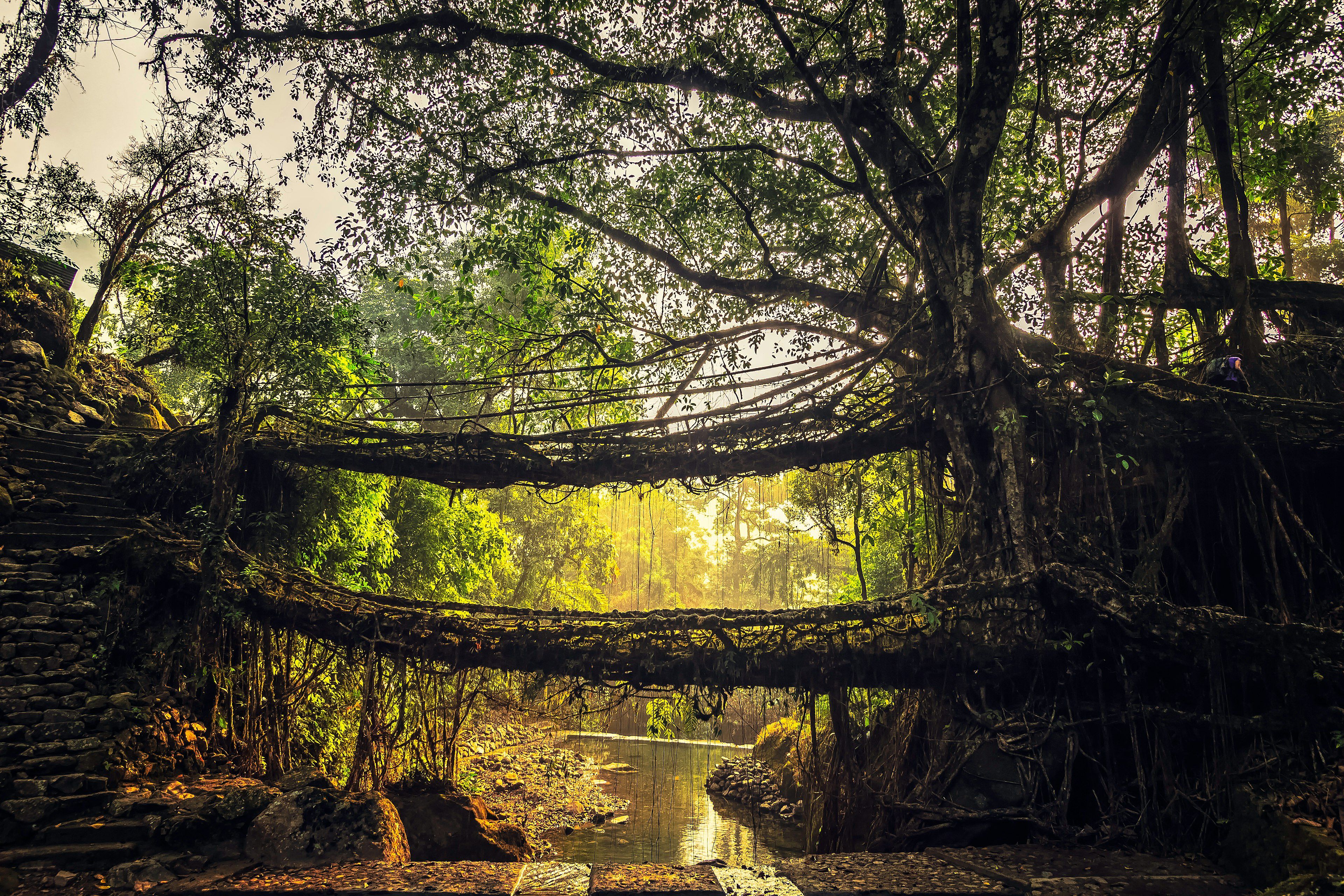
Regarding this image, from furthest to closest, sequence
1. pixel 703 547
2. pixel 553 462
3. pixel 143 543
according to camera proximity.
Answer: pixel 703 547 < pixel 143 543 < pixel 553 462

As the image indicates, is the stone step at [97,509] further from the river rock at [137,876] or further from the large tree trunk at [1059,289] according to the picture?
the large tree trunk at [1059,289]

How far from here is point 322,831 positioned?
4695mm

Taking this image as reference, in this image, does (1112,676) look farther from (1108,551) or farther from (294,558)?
(294,558)

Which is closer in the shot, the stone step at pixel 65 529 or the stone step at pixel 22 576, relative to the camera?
the stone step at pixel 22 576

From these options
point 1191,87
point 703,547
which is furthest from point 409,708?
point 703,547

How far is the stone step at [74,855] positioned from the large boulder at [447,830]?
7.21 feet

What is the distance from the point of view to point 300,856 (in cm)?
454

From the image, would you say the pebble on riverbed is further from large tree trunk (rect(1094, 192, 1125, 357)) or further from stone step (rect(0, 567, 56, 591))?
stone step (rect(0, 567, 56, 591))

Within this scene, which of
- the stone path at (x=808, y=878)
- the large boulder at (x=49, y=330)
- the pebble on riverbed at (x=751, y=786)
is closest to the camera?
the stone path at (x=808, y=878)

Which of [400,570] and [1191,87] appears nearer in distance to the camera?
[1191,87]

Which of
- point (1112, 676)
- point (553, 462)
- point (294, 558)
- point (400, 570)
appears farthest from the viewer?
point (400, 570)

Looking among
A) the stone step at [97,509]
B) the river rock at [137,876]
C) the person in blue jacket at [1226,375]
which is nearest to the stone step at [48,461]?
the stone step at [97,509]

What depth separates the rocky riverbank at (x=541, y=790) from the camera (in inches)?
378

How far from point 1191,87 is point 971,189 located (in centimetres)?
317
